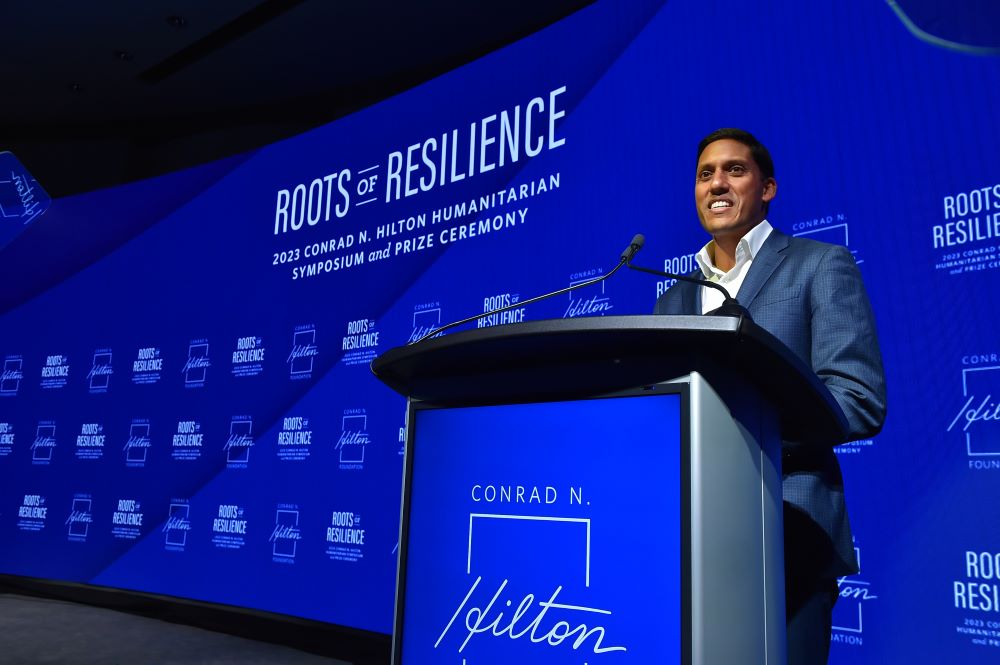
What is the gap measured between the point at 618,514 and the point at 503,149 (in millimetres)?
2629

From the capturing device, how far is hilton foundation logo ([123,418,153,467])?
14.6 ft

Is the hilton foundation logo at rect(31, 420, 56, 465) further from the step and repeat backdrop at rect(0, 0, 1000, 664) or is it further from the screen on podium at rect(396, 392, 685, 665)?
the screen on podium at rect(396, 392, 685, 665)

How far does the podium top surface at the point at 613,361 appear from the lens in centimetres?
86

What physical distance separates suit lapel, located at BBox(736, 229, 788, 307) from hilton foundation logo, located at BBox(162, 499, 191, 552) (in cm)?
352

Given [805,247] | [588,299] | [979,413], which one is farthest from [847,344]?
[588,299]

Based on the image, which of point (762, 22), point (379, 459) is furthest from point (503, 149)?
point (379, 459)

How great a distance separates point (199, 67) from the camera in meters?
5.45

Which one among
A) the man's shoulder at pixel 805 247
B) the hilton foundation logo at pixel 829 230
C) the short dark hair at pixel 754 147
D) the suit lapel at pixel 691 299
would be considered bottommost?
the suit lapel at pixel 691 299

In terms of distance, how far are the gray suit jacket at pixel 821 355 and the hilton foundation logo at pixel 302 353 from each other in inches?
109

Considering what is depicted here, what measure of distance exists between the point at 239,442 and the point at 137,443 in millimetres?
866

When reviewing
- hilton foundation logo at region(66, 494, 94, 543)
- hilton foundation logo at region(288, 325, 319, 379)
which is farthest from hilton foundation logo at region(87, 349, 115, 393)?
hilton foundation logo at region(288, 325, 319, 379)

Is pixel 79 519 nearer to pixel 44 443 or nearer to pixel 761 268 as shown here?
pixel 44 443

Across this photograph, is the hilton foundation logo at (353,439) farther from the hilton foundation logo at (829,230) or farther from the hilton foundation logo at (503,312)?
the hilton foundation logo at (829,230)

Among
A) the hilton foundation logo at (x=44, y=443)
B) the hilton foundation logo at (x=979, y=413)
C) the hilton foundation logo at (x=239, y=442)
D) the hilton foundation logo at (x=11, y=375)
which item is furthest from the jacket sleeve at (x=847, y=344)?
the hilton foundation logo at (x=11, y=375)
